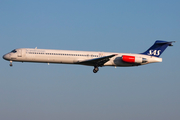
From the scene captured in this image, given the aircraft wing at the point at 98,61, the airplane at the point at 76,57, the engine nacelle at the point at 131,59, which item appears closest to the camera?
the aircraft wing at the point at 98,61

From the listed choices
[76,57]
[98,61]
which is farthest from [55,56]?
[98,61]

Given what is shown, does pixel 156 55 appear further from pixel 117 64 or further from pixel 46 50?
pixel 46 50

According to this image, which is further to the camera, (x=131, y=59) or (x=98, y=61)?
(x=131, y=59)

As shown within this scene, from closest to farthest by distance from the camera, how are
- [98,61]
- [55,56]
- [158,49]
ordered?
[55,56] < [98,61] < [158,49]

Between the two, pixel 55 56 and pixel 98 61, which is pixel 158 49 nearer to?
pixel 98 61

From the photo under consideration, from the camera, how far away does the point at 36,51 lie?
4791 cm

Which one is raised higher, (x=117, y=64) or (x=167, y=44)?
(x=167, y=44)

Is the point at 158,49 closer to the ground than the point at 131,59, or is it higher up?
higher up

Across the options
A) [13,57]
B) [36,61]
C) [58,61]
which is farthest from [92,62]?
[13,57]

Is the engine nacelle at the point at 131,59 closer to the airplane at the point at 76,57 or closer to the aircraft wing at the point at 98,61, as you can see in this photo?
the airplane at the point at 76,57

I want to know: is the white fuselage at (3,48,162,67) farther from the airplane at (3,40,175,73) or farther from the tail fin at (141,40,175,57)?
the tail fin at (141,40,175,57)

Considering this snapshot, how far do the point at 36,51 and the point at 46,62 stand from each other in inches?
86.9

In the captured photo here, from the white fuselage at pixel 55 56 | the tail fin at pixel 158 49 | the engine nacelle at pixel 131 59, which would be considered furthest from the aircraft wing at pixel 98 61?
the tail fin at pixel 158 49

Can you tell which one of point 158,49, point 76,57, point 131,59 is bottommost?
point 131,59
